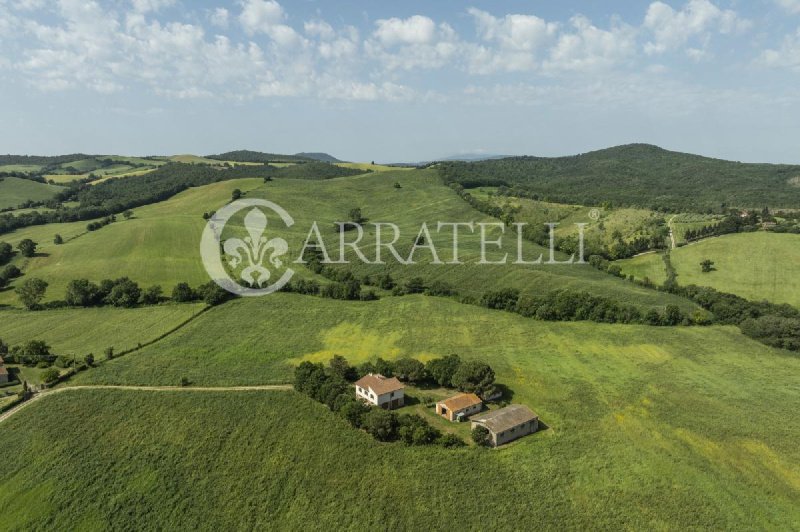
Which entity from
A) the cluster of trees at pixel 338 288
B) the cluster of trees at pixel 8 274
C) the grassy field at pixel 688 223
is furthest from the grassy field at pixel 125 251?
the grassy field at pixel 688 223

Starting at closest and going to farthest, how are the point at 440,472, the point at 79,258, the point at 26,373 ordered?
1. the point at 440,472
2. the point at 26,373
3. the point at 79,258

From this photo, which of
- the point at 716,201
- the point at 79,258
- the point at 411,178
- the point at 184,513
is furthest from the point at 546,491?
the point at 716,201

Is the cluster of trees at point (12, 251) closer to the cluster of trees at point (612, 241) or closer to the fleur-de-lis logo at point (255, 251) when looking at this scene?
the fleur-de-lis logo at point (255, 251)

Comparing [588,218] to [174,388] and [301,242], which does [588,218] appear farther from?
[174,388]

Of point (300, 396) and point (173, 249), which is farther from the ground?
point (173, 249)

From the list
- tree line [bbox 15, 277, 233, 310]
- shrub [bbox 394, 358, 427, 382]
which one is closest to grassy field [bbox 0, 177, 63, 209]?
tree line [bbox 15, 277, 233, 310]

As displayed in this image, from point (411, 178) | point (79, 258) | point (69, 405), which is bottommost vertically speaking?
point (69, 405)

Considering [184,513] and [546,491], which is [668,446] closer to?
[546,491]
